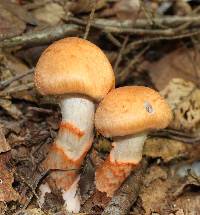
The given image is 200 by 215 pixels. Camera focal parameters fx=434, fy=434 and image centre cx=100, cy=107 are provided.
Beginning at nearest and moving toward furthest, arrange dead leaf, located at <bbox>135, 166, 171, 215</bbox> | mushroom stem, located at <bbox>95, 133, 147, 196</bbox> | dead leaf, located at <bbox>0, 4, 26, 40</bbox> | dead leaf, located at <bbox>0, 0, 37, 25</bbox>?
mushroom stem, located at <bbox>95, 133, 147, 196</bbox>
dead leaf, located at <bbox>135, 166, 171, 215</bbox>
dead leaf, located at <bbox>0, 4, 26, 40</bbox>
dead leaf, located at <bbox>0, 0, 37, 25</bbox>

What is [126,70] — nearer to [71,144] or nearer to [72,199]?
[71,144]

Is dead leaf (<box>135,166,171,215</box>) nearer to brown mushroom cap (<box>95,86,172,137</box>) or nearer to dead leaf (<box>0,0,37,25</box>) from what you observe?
brown mushroom cap (<box>95,86,172,137</box>)

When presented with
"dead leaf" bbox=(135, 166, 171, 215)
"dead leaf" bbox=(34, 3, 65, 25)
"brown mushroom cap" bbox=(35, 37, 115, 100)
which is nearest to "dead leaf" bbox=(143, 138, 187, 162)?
"dead leaf" bbox=(135, 166, 171, 215)

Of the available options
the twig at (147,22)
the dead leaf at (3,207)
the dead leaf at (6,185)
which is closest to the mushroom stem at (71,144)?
the dead leaf at (6,185)

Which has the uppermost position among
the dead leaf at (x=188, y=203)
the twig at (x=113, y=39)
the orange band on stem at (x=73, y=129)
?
the twig at (x=113, y=39)

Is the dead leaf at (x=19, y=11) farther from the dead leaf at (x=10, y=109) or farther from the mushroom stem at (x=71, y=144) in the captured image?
the mushroom stem at (x=71, y=144)

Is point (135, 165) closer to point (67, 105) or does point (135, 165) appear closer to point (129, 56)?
point (67, 105)

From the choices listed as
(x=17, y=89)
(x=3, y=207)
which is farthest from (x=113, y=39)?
(x=3, y=207)
